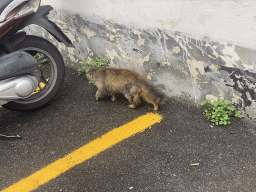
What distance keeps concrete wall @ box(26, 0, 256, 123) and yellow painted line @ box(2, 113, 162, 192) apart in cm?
52

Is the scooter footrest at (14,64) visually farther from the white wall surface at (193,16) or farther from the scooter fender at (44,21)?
the white wall surface at (193,16)

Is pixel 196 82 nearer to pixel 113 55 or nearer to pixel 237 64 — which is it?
pixel 237 64

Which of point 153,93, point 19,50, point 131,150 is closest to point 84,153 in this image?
point 131,150

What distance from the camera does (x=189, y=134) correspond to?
8.36ft

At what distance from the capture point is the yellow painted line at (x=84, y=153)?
86.8 inches

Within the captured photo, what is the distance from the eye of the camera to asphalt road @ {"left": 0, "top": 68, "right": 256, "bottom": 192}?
2.10 m

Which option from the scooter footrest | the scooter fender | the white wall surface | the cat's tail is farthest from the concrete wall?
the scooter footrest

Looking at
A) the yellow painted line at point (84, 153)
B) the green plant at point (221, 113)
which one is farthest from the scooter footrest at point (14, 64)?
the green plant at point (221, 113)

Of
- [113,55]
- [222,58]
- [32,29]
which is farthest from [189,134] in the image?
[32,29]

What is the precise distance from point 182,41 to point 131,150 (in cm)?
118

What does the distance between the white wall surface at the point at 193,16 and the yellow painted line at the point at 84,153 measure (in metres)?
0.98

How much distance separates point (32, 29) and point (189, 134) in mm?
3001

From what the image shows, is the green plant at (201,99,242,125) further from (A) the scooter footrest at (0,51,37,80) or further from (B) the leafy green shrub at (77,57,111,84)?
(A) the scooter footrest at (0,51,37,80)

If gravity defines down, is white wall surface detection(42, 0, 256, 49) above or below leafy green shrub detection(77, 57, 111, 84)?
above
